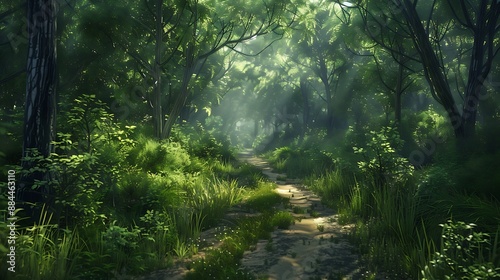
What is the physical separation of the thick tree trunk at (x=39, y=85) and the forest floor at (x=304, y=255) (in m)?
2.55

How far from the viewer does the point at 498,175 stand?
21.0 ft

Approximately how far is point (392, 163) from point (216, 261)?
5256 millimetres

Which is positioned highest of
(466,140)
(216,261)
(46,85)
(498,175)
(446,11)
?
(446,11)

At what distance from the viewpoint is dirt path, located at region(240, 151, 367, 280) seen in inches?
210

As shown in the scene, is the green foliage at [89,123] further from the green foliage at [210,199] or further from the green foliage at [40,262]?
the green foliage at [40,262]

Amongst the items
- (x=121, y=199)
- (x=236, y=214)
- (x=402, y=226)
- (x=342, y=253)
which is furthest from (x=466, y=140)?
(x=121, y=199)

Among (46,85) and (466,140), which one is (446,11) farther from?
(46,85)

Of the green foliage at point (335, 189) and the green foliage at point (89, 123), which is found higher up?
the green foliage at point (89, 123)

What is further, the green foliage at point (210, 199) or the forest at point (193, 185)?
the green foliage at point (210, 199)

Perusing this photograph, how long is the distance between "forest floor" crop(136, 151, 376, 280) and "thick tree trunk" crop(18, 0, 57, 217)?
255 centimetres

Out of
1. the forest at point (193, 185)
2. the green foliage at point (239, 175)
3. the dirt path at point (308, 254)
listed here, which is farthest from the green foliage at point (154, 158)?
the dirt path at point (308, 254)

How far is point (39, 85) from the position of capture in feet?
19.6

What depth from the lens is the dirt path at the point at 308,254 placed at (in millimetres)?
5344

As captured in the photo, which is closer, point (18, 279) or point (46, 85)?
point (18, 279)
